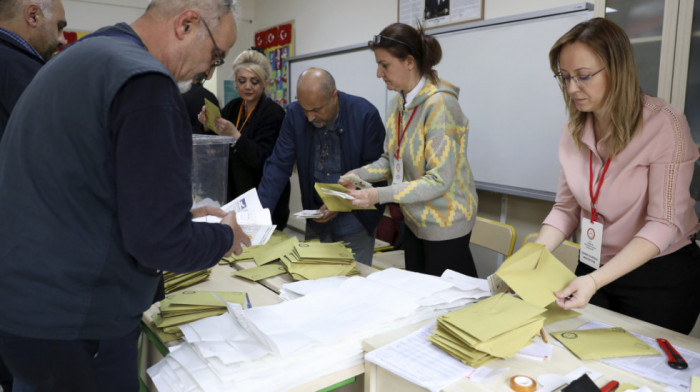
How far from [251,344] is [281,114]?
1763 millimetres

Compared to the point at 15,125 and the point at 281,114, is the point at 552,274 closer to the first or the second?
the point at 15,125

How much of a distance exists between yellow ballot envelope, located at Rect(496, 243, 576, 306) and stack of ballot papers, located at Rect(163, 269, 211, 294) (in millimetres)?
913

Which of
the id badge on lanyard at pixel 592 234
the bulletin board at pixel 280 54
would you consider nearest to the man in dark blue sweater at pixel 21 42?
the id badge on lanyard at pixel 592 234

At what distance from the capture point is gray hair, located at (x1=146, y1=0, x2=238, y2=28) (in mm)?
916

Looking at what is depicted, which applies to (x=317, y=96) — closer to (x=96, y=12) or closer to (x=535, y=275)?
(x=535, y=275)

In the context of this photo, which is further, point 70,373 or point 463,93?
point 463,93

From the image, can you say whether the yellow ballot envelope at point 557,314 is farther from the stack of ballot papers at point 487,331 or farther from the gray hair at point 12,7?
the gray hair at point 12,7

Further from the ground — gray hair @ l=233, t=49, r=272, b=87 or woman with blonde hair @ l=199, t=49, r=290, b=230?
gray hair @ l=233, t=49, r=272, b=87

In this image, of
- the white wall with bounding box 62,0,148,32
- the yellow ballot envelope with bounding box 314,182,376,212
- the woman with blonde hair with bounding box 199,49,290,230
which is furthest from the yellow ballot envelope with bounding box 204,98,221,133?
the white wall with bounding box 62,0,148,32

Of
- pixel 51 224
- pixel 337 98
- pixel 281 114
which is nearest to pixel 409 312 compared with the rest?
pixel 51 224

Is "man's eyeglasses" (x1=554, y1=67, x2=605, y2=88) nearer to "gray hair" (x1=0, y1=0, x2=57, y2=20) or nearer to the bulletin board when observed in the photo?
"gray hair" (x1=0, y1=0, x2=57, y2=20)

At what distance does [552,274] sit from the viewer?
116 centimetres

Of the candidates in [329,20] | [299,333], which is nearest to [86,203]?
[299,333]

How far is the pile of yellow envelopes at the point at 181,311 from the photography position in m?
1.13
